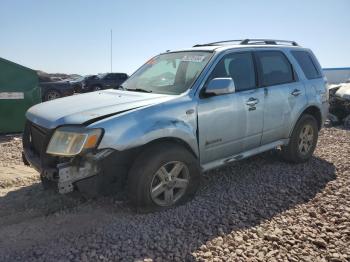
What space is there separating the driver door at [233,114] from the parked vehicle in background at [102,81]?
62.9 feet

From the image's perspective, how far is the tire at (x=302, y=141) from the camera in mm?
5852

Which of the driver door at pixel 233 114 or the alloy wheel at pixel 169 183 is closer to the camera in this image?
the alloy wheel at pixel 169 183

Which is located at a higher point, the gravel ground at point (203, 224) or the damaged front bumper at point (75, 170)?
the damaged front bumper at point (75, 170)

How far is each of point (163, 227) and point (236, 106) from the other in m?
1.78

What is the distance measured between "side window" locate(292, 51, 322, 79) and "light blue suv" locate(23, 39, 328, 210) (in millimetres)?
33

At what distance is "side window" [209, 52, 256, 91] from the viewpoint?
15.6 ft

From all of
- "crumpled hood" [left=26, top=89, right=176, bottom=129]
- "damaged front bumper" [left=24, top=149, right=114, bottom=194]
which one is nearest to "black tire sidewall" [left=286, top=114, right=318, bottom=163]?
"crumpled hood" [left=26, top=89, right=176, bottom=129]

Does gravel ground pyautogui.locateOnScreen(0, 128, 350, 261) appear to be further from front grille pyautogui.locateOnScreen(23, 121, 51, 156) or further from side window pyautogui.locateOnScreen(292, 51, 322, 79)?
side window pyautogui.locateOnScreen(292, 51, 322, 79)

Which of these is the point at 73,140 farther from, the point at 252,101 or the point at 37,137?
the point at 252,101

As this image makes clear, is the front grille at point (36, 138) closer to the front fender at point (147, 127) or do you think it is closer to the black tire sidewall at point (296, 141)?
the front fender at point (147, 127)

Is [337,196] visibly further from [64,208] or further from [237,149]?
[64,208]

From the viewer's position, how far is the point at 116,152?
374cm

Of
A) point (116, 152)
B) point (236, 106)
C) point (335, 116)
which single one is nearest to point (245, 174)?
point (236, 106)

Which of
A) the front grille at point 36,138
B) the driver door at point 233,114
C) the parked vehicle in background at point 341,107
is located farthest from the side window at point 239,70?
the parked vehicle in background at point 341,107
